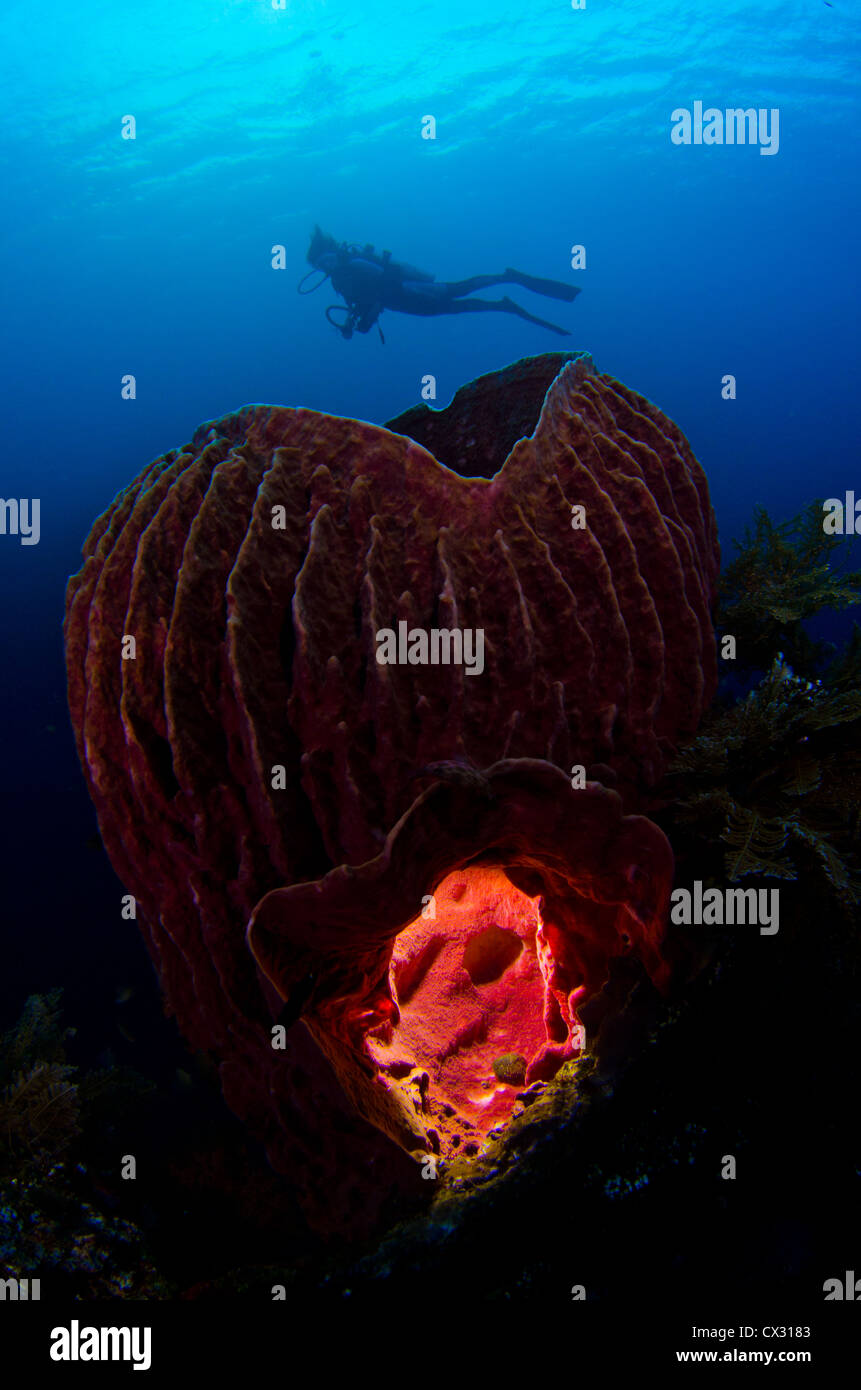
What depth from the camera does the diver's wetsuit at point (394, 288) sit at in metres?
18.1

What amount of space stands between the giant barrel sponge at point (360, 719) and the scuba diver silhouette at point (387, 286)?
1798 centimetres

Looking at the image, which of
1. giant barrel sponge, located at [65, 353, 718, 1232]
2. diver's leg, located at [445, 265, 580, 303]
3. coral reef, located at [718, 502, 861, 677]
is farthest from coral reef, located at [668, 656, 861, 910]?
diver's leg, located at [445, 265, 580, 303]

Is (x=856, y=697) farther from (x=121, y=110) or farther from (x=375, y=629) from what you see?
(x=121, y=110)

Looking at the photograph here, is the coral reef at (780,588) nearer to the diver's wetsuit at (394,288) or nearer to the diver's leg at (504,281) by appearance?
the diver's wetsuit at (394,288)

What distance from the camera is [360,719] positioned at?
249 cm

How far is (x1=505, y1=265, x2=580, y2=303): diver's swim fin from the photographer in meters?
17.0

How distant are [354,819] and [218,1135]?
11.1ft

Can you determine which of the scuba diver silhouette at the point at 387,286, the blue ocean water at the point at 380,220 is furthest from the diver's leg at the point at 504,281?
the blue ocean water at the point at 380,220

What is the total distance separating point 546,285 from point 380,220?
61524 millimetres

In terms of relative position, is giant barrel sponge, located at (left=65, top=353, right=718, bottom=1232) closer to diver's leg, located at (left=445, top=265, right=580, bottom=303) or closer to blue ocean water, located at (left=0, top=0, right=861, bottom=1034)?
blue ocean water, located at (left=0, top=0, right=861, bottom=1034)

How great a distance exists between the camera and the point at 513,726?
252 centimetres
